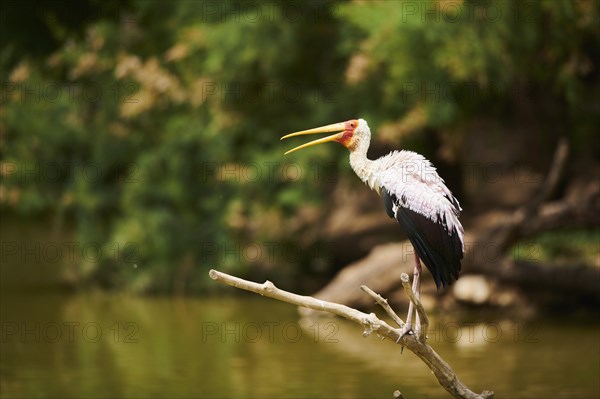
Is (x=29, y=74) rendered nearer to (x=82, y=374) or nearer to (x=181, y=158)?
(x=181, y=158)

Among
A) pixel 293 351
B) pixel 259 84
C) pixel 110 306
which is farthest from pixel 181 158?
pixel 293 351

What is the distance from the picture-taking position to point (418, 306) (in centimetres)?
689

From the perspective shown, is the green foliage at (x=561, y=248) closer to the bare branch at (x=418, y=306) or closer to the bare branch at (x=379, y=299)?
the bare branch at (x=418, y=306)

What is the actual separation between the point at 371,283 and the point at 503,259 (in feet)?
5.81

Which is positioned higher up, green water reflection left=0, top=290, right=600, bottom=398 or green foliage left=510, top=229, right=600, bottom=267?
green foliage left=510, top=229, right=600, bottom=267

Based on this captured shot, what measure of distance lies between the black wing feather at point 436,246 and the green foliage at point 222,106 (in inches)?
337

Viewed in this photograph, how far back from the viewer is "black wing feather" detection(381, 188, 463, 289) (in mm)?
7590

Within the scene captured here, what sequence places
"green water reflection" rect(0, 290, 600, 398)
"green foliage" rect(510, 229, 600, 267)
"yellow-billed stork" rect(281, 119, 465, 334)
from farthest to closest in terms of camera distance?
"green foliage" rect(510, 229, 600, 267)
"green water reflection" rect(0, 290, 600, 398)
"yellow-billed stork" rect(281, 119, 465, 334)

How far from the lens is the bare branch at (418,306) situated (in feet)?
21.9

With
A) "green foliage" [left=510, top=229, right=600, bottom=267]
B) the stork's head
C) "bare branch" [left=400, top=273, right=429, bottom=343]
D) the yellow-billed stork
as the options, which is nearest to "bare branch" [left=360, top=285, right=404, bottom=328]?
"bare branch" [left=400, top=273, right=429, bottom=343]

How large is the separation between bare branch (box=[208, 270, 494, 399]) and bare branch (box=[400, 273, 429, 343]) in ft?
0.17

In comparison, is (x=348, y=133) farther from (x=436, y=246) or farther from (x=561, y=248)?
(x=561, y=248)

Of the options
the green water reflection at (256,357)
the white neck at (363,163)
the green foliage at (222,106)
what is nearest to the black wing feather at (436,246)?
the white neck at (363,163)

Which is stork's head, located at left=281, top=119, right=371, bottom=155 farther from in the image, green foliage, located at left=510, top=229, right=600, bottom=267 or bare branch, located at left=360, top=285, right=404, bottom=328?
green foliage, located at left=510, top=229, right=600, bottom=267
